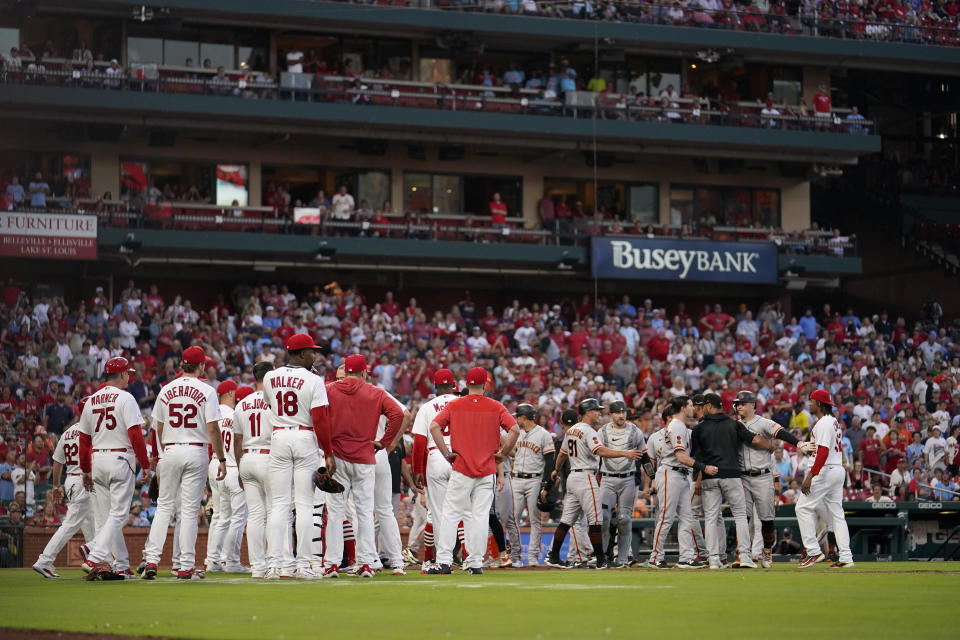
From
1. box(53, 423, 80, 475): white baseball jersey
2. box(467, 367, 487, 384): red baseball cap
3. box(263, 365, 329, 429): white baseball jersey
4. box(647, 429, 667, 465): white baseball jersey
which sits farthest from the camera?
box(647, 429, 667, 465): white baseball jersey

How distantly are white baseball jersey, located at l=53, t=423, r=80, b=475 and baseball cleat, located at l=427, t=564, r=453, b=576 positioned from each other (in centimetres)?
413

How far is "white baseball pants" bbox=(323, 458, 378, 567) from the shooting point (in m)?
14.5

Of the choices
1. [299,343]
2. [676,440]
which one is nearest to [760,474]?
[676,440]

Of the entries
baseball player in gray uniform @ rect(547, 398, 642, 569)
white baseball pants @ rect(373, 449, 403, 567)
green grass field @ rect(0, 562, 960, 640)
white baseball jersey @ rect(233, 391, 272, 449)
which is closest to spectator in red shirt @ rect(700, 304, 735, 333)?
baseball player in gray uniform @ rect(547, 398, 642, 569)

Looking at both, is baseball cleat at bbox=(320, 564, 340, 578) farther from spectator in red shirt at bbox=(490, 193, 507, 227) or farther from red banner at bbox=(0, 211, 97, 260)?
spectator in red shirt at bbox=(490, 193, 507, 227)

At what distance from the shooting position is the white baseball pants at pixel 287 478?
1382 centimetres

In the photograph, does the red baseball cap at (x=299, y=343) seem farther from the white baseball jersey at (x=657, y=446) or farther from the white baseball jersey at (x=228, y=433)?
the white baseball jersey at (x=657, y=446)

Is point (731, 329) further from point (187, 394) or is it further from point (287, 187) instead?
point (187, 394)

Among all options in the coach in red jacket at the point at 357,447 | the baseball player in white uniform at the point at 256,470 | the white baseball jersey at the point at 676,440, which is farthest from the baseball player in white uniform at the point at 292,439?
the white baseball jersey at the point at 676,440

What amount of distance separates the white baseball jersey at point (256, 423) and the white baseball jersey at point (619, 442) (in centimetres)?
552

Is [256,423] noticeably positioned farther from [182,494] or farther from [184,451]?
[182,494]

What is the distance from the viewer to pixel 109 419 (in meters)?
14.6

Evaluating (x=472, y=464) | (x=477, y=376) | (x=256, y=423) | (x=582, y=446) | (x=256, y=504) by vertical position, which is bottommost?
(x=256, y=504)

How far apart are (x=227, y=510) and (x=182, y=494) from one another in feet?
6.58
